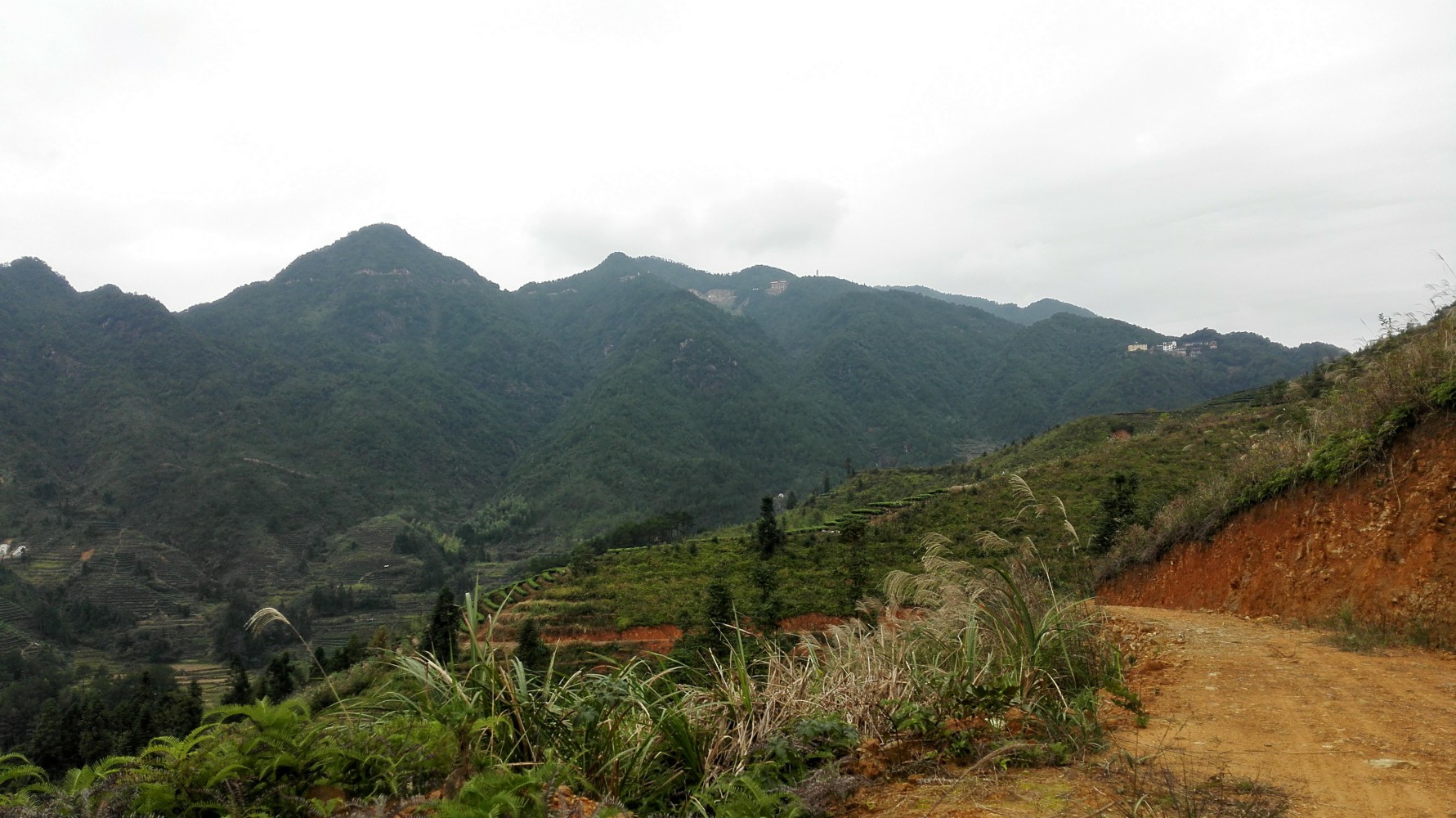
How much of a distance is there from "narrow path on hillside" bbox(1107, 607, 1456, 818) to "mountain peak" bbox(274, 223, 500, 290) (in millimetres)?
181232

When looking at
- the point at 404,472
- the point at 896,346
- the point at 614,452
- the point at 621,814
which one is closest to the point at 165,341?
the point at 404,472

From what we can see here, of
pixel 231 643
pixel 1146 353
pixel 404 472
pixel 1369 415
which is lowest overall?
pixel 231 643

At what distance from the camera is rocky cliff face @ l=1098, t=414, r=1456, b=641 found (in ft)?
Result: 16.6

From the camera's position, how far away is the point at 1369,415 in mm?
6211

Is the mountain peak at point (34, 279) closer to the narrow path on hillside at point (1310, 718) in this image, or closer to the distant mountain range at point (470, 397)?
the distant mountain range at point (470, 397)

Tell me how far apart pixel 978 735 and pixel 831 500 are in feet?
154

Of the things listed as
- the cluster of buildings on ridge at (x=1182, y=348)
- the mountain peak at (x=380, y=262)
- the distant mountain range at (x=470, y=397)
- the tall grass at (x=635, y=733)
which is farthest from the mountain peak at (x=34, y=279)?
the cluster of buildings on ridge at (x=1182, y=348)

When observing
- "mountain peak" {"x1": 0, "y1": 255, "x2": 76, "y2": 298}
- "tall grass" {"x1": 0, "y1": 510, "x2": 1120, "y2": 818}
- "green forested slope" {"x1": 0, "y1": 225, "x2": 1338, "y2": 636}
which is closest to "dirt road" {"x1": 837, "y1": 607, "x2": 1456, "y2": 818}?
"tall grass" {"x1": 0, "y1": 510, "x2": 1120, "y2": 818}

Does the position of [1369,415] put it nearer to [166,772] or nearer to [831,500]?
[166,772]

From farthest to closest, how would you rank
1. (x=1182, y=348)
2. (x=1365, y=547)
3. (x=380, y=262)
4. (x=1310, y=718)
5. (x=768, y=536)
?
(x=380, y=262), (x=1182, y=348), (x=768, y=536), (x=1365, y=547), (x=1310, y=718)

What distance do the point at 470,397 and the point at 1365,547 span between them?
139817 millimetres

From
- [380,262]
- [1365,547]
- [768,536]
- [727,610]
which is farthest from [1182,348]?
[380,262]

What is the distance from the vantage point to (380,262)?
552 ft

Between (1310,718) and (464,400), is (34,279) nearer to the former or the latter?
(464,400)
